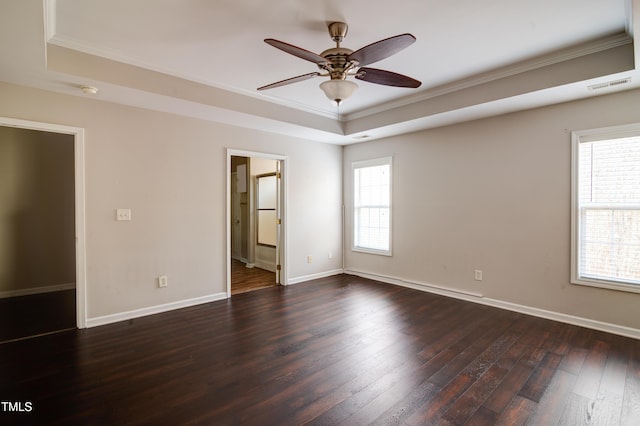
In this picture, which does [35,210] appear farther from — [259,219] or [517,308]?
[517,308]

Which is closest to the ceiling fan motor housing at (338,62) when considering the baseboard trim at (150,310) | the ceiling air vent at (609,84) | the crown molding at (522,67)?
the crown molding at (522,67)

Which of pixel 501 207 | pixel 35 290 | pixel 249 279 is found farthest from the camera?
pixel 249 279

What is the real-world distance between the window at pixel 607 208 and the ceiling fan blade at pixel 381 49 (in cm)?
270

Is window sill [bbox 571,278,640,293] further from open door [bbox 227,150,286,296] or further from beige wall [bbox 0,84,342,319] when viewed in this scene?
open door [bbox 227,150,286,296]

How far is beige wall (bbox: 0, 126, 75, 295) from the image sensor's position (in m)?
4.54

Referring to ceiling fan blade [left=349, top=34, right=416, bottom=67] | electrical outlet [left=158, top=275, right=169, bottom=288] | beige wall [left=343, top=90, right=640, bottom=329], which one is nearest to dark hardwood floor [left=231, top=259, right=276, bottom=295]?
electrical outlet [left=158, top=275, right=169, bottom=288]

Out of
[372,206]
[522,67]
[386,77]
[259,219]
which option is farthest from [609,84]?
[259,219]

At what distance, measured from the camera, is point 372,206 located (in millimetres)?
5691

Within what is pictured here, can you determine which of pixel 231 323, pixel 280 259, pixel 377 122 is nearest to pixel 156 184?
pixel 231 323

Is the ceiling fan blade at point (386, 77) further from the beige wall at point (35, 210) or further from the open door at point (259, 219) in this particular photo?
the beige wall at point (35, 210)

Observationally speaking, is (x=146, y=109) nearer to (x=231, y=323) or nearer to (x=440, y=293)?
(x=231, y=323)

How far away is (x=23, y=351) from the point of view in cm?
282

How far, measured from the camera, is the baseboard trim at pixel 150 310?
3.45 m

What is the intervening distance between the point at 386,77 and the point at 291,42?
3.19 ft
